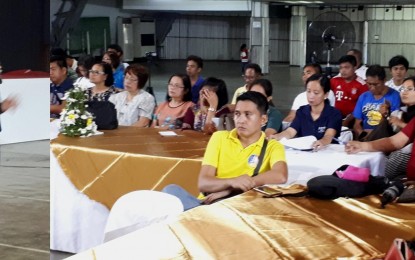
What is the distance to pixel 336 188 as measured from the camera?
5.46 feet

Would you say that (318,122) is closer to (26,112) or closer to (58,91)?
(58,91)

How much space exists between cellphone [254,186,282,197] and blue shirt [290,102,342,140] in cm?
97

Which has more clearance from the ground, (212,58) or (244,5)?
(244,5)

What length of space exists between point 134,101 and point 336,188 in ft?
5.25

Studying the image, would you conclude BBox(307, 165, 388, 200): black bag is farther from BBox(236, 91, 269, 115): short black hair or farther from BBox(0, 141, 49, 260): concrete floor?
BBox(0, 141, 49, 260): concrete floor

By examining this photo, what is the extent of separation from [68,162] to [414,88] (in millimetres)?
1372

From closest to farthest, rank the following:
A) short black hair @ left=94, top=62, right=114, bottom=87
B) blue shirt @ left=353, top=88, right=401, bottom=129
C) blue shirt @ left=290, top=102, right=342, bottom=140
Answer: blue shirt @ left=290, top=102, right=342, bottom=140
short black hair @ left=94, top=62, right=114, bottom=87
blue shirt @ left=353, top=88, right=401, bottom=129

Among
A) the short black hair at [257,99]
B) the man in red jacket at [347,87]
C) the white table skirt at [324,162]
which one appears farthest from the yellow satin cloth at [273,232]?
the man in red jacket at [347,87]

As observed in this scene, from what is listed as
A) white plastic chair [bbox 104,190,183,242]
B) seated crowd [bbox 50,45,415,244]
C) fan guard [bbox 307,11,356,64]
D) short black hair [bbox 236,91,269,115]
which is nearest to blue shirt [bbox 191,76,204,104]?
seated crowd [bbox 50,45,415,244]

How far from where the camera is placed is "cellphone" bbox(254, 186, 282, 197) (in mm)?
1664

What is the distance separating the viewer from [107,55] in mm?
4203

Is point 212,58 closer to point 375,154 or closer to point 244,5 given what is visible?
point 244,5

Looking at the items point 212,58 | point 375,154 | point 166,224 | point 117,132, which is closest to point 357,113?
point 375,154

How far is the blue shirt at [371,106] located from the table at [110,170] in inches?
32.8
